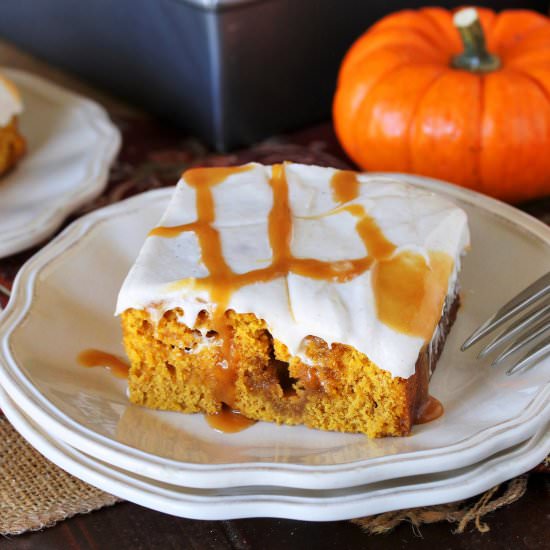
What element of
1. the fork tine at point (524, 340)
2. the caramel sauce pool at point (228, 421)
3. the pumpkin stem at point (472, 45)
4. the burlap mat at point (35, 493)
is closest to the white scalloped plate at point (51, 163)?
the burlap mat at point (35, 493)

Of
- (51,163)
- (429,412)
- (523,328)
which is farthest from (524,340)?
(51,163)

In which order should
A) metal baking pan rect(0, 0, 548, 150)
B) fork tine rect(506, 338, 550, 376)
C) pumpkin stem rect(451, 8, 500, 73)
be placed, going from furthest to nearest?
metal baking pan rect(0, 0, 548, 150) < pumpkin stem rect(451, 8, 500, 73) < fork tine rect(506, 338, 550, 376)

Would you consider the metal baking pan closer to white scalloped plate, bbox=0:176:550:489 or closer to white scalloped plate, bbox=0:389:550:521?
white scalloped plate, bbox=0:176:550:489

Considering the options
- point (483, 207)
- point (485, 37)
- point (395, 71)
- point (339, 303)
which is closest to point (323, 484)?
point (339, 303)

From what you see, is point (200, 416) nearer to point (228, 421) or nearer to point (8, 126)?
point (228, 421)

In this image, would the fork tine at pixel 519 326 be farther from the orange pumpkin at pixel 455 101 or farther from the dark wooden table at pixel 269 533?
the orange pumpkin at pixel 455 101

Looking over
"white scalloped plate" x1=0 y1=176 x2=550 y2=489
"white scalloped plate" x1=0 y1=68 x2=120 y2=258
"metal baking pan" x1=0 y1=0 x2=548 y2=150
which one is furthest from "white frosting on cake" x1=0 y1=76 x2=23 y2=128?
"white scalloped plate" x1=0 y1=176 x2=550 y2=489
